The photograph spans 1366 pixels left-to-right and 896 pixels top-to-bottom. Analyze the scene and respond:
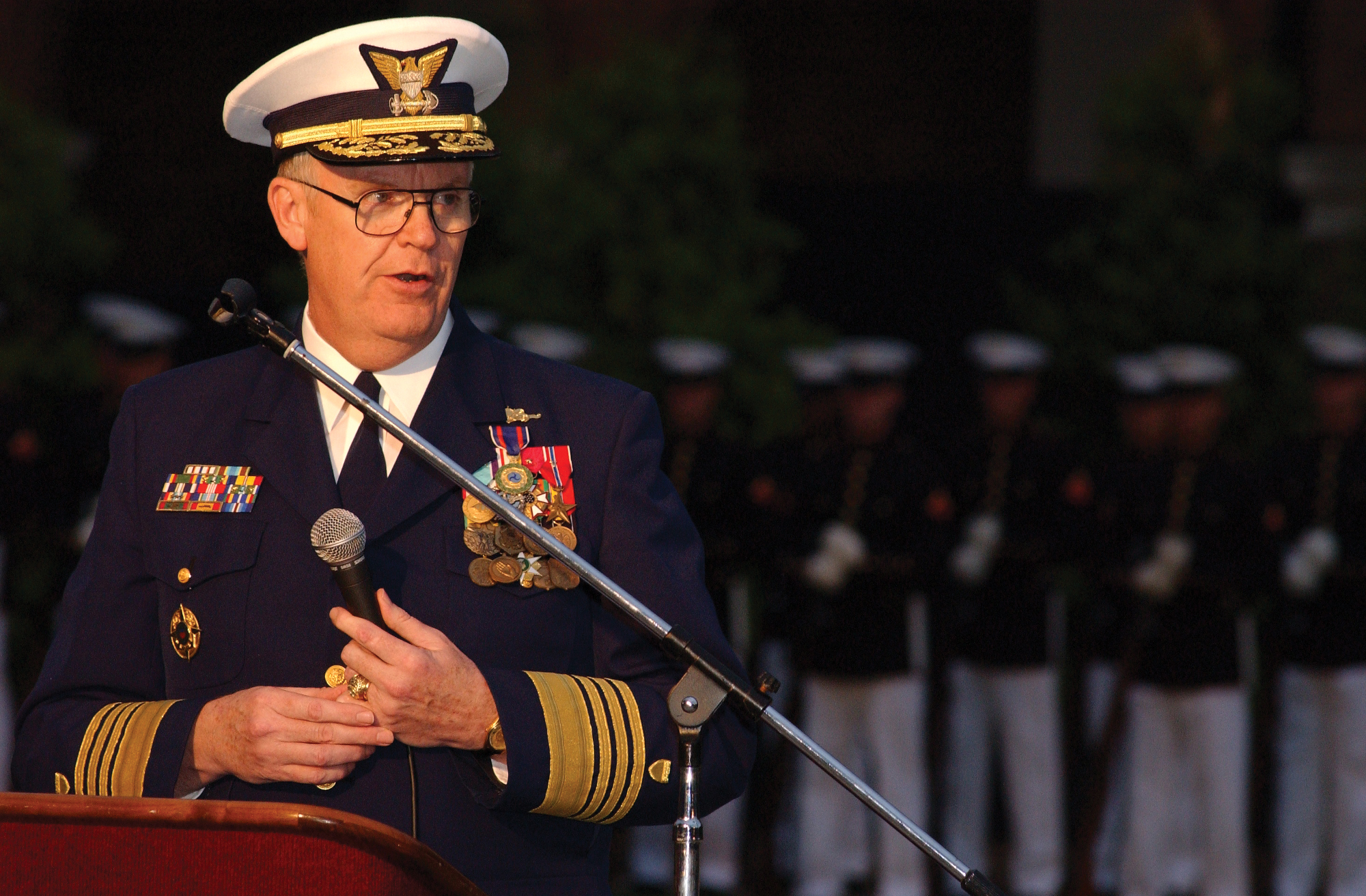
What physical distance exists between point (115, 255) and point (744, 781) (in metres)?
9.71

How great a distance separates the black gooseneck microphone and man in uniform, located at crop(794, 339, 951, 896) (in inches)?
194

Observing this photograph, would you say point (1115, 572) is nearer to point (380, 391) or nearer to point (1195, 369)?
point (1195, 369)

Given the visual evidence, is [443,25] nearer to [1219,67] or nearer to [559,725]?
[559,725]

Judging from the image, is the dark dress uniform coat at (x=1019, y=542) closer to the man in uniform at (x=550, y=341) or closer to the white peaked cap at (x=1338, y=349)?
the white peaked cap at (x=1338, y=349)

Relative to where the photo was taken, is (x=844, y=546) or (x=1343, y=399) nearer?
(x=844, y=546)

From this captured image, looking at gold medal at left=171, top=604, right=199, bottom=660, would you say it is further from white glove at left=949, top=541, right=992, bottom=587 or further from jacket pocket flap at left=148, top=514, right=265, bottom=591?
white glove at left=949, top=541, right=992, bottom=587

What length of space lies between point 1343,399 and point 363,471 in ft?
18.7

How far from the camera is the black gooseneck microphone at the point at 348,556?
65.9 inches

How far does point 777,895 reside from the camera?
271 inches

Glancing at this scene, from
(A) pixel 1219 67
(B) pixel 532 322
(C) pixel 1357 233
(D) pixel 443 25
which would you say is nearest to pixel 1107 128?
(A) pixel 1219 67

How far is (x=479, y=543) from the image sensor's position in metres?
1.90

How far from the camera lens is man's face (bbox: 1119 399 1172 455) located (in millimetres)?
6953

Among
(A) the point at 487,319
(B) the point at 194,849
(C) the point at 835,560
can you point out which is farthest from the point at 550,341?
(B) the point at 194,849

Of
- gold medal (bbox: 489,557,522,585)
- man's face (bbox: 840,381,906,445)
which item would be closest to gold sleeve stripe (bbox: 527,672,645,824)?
gold medal (bbox: 489,557,522,585)
